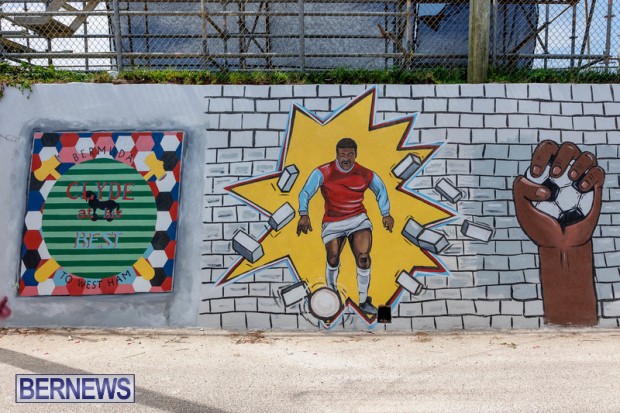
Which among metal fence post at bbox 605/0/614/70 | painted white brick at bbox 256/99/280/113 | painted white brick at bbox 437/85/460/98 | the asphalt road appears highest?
metal fence post at bbox 605/0/614/70

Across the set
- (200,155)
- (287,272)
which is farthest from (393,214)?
(200,155)

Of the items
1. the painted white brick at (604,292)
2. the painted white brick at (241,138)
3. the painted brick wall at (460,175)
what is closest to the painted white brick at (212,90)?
the painted brick wall at (460,175)

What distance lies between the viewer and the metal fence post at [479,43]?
6.74 metres

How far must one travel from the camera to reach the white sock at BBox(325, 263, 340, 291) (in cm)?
591

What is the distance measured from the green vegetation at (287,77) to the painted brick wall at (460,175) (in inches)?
17.3

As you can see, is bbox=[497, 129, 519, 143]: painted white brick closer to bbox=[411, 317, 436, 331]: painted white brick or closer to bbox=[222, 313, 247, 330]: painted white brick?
bbox=[411, 317, 436, 331]: painted white brick

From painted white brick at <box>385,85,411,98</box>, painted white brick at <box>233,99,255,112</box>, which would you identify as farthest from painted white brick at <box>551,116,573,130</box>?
painted white brick at <box>233,99,255,112</box>

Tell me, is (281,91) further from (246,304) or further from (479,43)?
(479,43)

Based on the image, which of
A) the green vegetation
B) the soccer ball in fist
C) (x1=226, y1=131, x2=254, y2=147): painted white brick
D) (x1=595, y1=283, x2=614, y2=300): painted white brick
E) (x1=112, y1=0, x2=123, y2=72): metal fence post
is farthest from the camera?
(x1=112, y1=0, x2=123, y2=72): metal fence post

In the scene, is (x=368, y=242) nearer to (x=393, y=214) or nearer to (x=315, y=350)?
(x=393, y=214)

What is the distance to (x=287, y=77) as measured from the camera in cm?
671

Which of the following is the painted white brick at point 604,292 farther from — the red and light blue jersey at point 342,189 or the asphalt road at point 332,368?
the red and light blue jersey at point 342,189

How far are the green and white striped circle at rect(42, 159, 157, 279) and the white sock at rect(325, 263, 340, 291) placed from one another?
6.77 feet

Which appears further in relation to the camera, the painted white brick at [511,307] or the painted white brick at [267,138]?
the painted white brick at [267,138]
